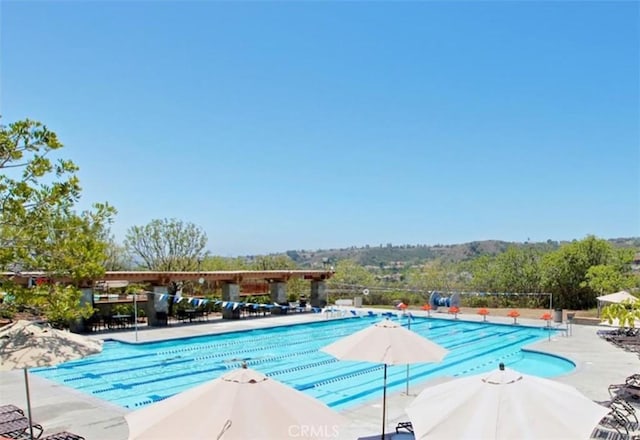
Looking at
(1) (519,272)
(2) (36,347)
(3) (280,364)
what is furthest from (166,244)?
(2) (36,347)

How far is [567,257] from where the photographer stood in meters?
29.1

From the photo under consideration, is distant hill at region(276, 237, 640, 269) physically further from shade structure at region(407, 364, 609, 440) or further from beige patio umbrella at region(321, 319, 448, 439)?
shade structure at region(407, 364, 609, 440)

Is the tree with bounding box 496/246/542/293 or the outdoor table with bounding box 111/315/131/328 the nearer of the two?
the outdoor table with bounding box 111/315/131/328

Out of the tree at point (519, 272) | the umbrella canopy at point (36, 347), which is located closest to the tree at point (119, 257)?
the tree at point (519, 272)

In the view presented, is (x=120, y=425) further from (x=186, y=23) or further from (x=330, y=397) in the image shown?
(x=186, y=23)

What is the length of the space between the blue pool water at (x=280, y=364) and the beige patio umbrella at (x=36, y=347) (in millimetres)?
3377

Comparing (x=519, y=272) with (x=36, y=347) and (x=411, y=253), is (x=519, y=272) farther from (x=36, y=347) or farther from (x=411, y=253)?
(x=411, y=253)

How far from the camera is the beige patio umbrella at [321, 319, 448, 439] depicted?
711 cm

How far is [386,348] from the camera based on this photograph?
723 centimetres

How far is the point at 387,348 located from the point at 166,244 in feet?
92.8

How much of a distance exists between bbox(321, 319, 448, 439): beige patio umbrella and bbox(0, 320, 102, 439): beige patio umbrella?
12.1ft

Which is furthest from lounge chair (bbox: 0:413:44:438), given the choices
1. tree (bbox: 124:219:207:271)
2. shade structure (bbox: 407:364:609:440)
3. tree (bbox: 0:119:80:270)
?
tree (bbox: 124:219:207:271)

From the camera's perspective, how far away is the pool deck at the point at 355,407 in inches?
328

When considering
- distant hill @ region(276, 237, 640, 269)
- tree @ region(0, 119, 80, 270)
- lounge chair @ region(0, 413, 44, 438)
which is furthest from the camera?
distant hill @ region(276, 237, 640, 269)
